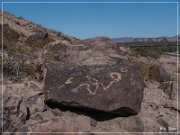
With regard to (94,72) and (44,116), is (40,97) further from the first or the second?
(94,72)

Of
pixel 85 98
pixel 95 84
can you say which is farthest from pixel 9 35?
pixel 85 98

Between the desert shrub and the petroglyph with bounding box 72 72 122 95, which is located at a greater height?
the desert shrub

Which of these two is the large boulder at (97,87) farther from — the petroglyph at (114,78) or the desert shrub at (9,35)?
the desert shrub at (9,35)

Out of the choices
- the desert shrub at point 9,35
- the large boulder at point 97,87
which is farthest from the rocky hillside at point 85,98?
the desert shrub at point 9,35

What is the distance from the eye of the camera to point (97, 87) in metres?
7.07

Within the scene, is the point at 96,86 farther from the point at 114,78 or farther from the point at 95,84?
the point at 114,78

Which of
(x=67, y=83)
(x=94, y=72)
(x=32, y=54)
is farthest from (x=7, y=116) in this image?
(x=32, y=54)

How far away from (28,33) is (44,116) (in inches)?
235

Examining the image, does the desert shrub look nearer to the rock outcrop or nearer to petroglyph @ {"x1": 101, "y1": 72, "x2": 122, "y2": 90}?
the rock outcrop

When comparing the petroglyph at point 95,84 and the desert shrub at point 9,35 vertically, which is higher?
the desert shrub at point 9,35

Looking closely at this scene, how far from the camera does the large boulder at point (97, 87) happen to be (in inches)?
276

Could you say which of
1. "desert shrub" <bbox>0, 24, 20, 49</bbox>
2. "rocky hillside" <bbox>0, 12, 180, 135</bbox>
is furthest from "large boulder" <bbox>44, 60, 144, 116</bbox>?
"desert shrub" <bbox>0, 24, 20, 49</bbox>

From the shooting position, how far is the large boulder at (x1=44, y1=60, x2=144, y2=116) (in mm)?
7004

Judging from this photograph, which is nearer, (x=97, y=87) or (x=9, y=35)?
(x=97, y=87)
